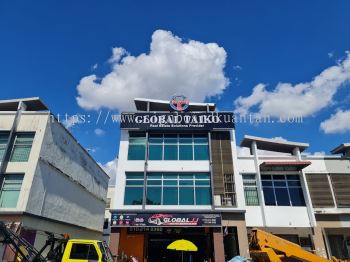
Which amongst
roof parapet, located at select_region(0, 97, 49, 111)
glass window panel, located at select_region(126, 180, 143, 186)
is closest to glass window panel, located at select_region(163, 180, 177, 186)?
glass window panel, located at select_region(126, 180, 143, 186)

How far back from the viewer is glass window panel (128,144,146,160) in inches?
1019

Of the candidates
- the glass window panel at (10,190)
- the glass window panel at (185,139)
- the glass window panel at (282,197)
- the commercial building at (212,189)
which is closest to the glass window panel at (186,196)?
the commercial building at (212,189)

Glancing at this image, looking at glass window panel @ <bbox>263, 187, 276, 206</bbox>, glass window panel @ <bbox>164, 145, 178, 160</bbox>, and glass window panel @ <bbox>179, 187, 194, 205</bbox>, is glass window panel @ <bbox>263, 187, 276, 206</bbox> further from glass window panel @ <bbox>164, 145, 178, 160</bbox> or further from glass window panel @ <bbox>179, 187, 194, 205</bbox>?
glass window panel @ <bbox>164, 145, 178, 160</bbox>

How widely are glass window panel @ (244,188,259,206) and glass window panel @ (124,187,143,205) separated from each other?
932cm

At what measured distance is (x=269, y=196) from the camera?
25891 mm

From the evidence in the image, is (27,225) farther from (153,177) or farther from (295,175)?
(295,175)

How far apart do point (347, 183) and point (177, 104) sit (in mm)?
17406

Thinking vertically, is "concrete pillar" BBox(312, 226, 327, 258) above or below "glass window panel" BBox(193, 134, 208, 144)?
below

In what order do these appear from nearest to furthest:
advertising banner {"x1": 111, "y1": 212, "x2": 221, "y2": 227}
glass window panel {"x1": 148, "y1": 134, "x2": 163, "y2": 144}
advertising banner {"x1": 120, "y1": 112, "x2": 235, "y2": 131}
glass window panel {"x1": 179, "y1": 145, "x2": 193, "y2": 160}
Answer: advertising banner {"x1": 111, "y1": 212, "x2": 221, "y2": 227}, glass window panel {"x1": 179, "y1": 145, "x2": 193, "y2": 160}, advertising banner {"x1": 120, "y1": 112, "x2": 235, "y2": 131}, glass window panel {"x1": 148, "y1": 134, "x2": 163, "y2": 144}

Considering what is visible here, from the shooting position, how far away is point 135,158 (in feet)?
84.7

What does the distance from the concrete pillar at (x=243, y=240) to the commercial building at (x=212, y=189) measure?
77 mm

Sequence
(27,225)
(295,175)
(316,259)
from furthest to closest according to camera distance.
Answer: (295,175)
(27,225)
(316,259)

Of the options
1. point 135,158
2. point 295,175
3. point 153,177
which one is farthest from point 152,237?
point 295,175

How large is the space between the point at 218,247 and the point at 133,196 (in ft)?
26.3
